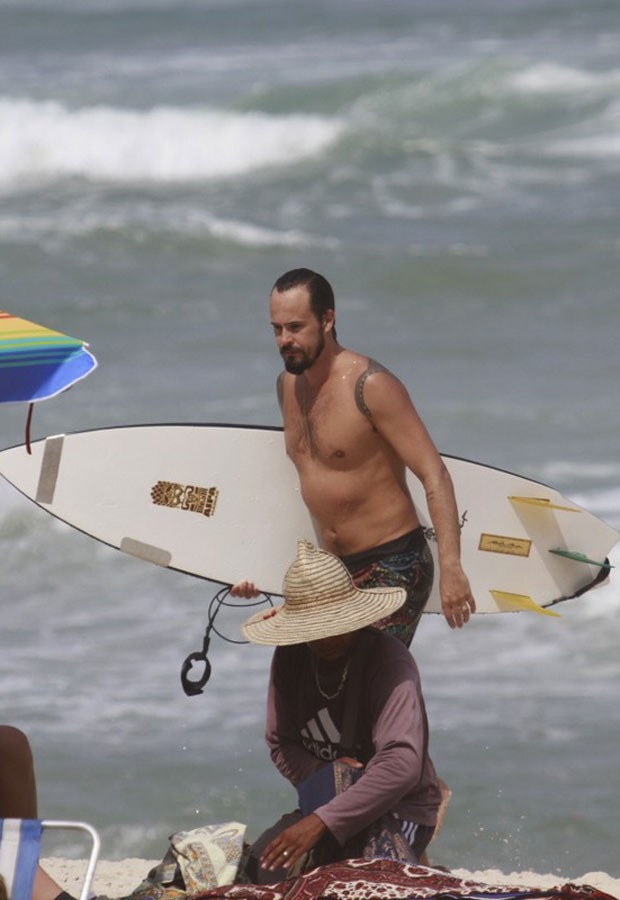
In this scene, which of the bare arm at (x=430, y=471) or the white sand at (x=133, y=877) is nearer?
the bare arm at (x=430, y=471)

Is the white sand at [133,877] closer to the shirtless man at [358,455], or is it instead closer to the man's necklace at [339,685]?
the shirtless man at [358,455]

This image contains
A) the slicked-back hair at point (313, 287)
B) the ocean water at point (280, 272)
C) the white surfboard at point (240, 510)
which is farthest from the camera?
the ocean water at point (280, 272)

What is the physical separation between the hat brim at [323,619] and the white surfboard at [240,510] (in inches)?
43.4

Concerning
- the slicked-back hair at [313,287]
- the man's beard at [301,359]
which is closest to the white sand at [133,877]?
the man's beard at [301,359]

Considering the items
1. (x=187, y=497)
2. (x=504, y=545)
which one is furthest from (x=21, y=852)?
(x=504, y=545)

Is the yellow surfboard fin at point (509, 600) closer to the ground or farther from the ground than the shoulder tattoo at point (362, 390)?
closer to the ground

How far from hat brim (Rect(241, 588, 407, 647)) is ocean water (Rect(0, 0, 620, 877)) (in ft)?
5.95

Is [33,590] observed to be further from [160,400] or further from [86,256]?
[86,256]

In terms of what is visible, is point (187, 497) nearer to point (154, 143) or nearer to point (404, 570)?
point (404, 570)

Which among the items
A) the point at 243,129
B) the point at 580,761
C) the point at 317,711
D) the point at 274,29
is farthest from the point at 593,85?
the point at 317,711

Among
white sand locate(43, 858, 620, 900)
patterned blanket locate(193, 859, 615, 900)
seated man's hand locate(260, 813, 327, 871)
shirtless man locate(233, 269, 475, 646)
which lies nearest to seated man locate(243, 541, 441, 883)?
seated man's hand locate(260, 813, 327, 871)

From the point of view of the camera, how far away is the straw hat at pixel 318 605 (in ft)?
11.5

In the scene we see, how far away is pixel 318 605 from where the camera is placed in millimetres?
3596

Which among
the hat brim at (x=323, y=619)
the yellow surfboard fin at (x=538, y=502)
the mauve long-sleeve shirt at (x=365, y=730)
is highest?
the yellow surfboard fin at (x=538, y=502)
